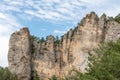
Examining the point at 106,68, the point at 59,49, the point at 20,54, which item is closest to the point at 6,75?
the point at 20,54

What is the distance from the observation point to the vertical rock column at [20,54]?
75938 mm

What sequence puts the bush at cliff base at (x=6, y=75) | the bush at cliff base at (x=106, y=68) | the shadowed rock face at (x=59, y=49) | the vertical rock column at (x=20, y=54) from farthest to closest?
the vertical rock column at (x=20, y=54)
the shadowed rock face at (x=59, y=49)
the bush at cliff base at (x=6, y=75)
the bush at cliff base at (x=106, y=68)

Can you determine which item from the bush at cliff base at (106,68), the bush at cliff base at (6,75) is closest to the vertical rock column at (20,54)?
the bush at cliff base at (6,75)

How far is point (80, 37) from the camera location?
7494cm

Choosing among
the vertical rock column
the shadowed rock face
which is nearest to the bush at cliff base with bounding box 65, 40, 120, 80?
the shadowed rock face

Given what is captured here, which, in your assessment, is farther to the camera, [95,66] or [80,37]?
[80,37]

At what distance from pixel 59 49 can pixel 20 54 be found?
261 inches

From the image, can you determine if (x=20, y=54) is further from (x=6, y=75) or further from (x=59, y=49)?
(x=59, y=49)

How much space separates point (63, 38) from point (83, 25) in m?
5.23

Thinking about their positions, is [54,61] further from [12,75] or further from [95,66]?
[95,66]

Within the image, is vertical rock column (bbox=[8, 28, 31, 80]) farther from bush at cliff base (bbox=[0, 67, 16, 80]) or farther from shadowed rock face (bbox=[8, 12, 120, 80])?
bush at cliff base (bbox=[0, 67, 16, 80])

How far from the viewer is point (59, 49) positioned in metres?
78.8

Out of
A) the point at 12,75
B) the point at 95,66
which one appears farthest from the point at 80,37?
the point at 95,66

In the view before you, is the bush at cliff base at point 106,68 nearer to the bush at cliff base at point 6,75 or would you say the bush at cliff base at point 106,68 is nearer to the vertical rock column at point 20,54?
the bush at cliff base at point 6,75
